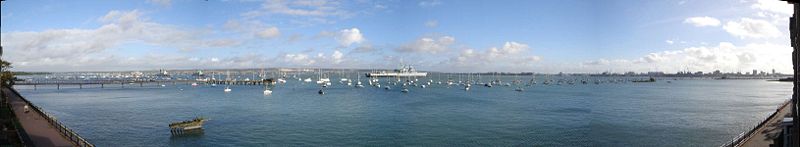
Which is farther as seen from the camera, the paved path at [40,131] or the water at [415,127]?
the water at [415,127]

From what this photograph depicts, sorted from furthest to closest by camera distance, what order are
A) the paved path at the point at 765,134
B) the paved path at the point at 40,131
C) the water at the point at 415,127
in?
the water at the point at 415,127 < the paved path at the point at 765,134 < the paved path at the point at 40,131

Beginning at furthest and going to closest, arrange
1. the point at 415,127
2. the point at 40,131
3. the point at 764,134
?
1. the point at 415,127
2. the point at 764,134
3. the point at 40,131

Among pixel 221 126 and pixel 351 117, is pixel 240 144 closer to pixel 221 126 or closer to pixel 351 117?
pixel 221 126

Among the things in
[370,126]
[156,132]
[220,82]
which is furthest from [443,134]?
[220,82]

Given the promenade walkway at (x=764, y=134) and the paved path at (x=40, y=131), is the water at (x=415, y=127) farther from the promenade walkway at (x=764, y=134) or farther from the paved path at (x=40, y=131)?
the paved path at (x=40, y=131)

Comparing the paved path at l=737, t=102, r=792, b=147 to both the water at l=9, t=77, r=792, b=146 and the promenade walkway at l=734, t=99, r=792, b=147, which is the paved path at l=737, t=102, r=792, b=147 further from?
the water at l=9, t=77, r=792, b=146

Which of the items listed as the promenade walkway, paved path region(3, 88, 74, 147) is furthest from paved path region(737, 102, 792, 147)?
paved path region(3, 88, 74, 147)

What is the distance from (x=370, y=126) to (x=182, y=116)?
24025 mm

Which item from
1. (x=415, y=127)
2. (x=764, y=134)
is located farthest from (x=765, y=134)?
(x=415, y=127)

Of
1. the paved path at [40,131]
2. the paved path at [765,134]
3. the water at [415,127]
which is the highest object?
the paved path at [40,131]

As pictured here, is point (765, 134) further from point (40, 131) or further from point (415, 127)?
point (40, 131)

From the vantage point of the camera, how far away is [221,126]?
4403 centimetres

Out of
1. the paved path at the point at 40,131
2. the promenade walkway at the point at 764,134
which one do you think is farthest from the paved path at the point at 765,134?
the paved path at the point at 40,131

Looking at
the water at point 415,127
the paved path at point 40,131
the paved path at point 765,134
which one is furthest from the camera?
the water at point 415,127
